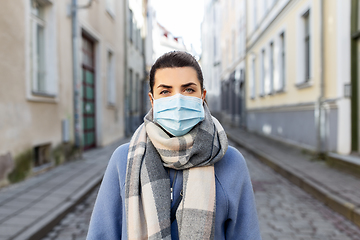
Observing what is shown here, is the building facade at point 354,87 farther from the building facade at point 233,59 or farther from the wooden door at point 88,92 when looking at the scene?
the building facade at point 233,59

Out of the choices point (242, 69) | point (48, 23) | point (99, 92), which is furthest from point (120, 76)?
point (242, 69)

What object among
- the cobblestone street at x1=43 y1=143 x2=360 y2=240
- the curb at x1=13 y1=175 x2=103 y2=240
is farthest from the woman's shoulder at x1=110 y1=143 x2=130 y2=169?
the cobblestone street at x1=43 y1=143 x2=360 y2=240

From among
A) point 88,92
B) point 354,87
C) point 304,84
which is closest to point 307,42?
point 304,84

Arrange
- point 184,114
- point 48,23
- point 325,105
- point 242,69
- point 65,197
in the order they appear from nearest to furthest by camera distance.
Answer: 1. point 184,114
2. point 65,197
3. point 48,23
4. point 325,105
5. point 242,69

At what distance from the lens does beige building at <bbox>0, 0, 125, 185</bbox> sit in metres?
5.89

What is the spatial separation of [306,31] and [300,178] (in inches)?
227

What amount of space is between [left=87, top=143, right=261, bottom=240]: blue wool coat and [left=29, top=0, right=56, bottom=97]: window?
6002 mm

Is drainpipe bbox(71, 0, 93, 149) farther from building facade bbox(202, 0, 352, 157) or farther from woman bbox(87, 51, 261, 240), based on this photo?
woman bbox(87, 51, 261, 240)

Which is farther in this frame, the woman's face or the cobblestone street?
the cobblestone street

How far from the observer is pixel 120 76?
14.8 meters

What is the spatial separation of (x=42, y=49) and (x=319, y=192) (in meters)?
6.34

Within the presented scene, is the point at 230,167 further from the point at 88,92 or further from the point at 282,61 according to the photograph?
the point at 282,61

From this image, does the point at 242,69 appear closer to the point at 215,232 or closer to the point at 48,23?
the point at 48,23

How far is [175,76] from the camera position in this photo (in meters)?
1.60
